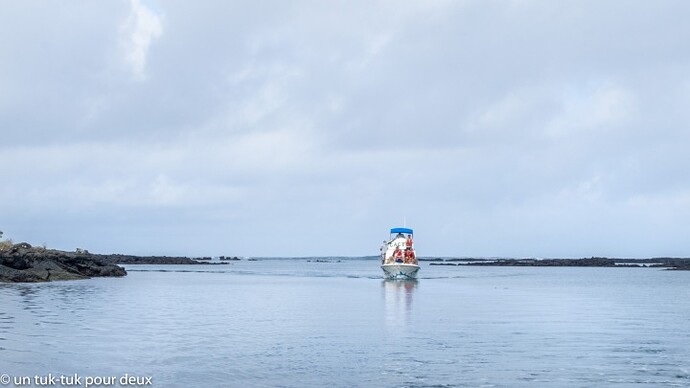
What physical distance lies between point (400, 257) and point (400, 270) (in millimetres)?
3064

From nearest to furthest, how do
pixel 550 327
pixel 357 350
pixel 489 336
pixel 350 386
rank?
pixel 350 386, pixel 357 350, pixel 489 336, pixel 550 327

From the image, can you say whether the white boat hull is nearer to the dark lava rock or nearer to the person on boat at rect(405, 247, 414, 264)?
the person on boat at rect(405, 247, 414, 264)

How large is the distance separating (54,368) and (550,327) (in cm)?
2288

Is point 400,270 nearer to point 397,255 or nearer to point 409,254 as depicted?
point 397,255

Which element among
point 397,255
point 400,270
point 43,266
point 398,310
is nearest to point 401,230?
point 397,255

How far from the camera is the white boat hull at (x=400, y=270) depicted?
83.1 metres

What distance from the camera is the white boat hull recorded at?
8306 cm

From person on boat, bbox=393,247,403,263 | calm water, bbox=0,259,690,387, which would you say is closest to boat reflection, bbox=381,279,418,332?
calm water, bbox=0,259,690,387

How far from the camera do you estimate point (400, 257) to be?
86.2m

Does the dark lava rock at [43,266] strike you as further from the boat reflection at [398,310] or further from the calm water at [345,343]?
the boat reflection at [398,310]

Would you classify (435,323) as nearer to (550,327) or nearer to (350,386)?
(550,327)

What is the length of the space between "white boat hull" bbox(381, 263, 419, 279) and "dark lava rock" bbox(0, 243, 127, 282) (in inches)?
1450

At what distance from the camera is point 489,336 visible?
29.4 meters

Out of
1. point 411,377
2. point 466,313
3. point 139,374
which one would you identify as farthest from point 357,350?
point 466,313
